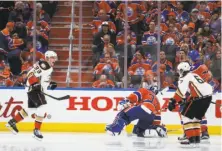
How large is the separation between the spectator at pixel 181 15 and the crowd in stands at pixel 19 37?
218cm

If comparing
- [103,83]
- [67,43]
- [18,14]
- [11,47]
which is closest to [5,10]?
[18,14]

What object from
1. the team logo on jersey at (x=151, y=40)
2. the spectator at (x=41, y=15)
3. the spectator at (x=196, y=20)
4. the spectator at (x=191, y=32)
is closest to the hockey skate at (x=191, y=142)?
the team logo on jersey at (x=151, y=40)

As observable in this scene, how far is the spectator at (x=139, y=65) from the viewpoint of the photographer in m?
10.2

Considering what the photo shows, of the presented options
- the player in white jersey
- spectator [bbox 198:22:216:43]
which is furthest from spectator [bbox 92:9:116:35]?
the player in white jersey

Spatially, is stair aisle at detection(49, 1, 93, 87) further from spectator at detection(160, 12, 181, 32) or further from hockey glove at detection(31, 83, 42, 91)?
hockey glove at detection(31, 83, 42, 91)

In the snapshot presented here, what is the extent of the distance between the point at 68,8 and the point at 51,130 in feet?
7.00

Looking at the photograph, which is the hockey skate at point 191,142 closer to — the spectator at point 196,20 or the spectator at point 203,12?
the spectator at point 196,20

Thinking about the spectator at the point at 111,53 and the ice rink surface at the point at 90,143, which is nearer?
the ice rink surface at the point at 90,143

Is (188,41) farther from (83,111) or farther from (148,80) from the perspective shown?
(83,111)

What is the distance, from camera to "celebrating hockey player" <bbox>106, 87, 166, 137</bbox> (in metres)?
8.64

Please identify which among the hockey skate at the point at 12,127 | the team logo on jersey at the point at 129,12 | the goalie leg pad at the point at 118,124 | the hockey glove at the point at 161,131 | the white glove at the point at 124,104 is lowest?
the hockey glove at the point at 161,131

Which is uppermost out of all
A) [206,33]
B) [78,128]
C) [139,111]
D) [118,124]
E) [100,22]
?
[100,22]

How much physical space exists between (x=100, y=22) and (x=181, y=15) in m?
1.46

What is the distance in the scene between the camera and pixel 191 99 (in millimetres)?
8031
